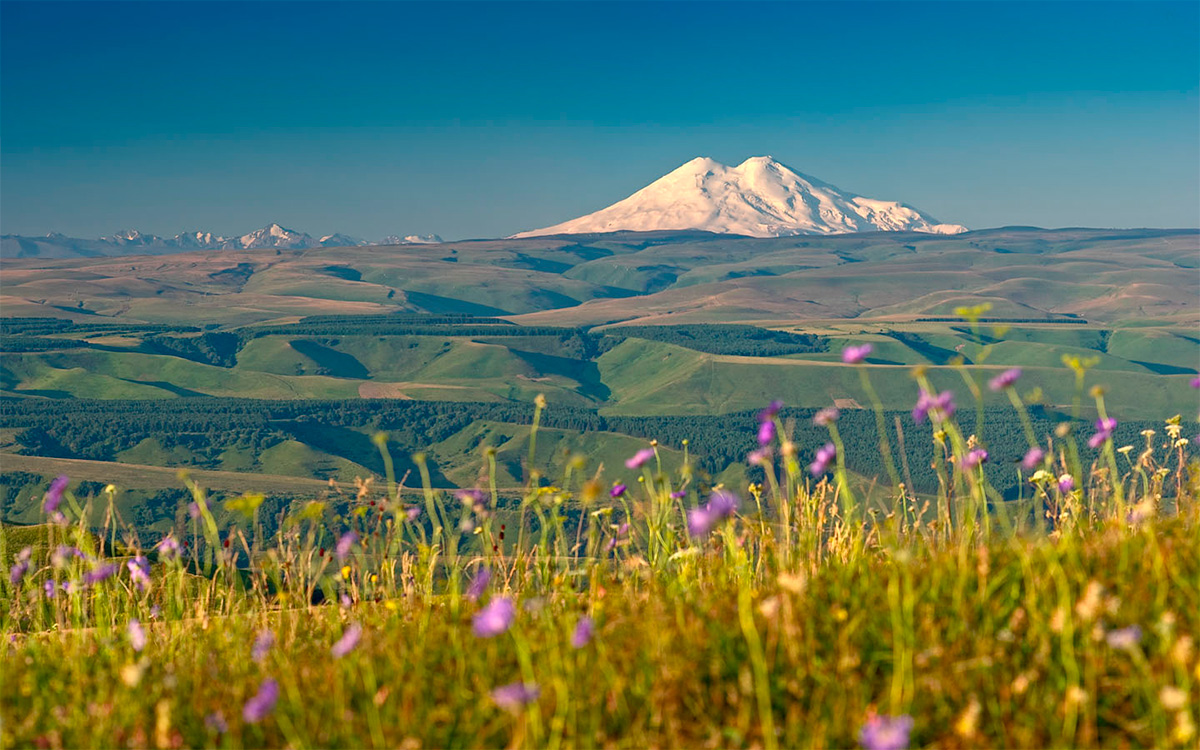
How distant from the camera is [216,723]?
4.21m

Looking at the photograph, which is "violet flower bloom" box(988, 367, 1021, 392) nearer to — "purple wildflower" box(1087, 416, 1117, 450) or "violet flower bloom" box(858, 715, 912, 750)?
"purple wildflower" box(1087, 416, 1117, 450)

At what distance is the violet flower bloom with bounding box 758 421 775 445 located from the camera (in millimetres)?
5402

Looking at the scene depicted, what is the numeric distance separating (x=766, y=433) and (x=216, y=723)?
2852 mm

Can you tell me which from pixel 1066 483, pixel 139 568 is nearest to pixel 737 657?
pixel 1066 483

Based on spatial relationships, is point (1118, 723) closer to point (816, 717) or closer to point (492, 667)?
point (816, 717)

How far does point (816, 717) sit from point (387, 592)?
14.3ft

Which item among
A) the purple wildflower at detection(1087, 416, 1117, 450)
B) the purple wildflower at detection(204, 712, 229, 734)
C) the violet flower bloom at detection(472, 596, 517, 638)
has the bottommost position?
the purple wildflower at detection(204, 712, 229, 734)

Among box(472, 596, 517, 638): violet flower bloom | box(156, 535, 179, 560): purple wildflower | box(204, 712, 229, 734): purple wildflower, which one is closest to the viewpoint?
box(472, 596, 517, 638): violet flower bloom

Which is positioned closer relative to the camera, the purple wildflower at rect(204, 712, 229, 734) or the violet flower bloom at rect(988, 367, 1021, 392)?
the purple wildflower at rect(204, 712, 229, 734)

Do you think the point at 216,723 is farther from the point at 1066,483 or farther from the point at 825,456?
the point at 1066,483

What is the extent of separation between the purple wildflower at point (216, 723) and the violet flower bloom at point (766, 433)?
2.68 metres

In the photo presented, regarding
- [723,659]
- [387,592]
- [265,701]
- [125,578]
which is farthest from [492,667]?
[125,578]

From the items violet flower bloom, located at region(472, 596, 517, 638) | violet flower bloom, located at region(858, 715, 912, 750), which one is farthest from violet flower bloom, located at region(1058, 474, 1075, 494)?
violet flower bloom, located at region(472, 596, 517, 638)

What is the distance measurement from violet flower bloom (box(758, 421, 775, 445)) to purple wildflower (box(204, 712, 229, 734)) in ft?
8.81
